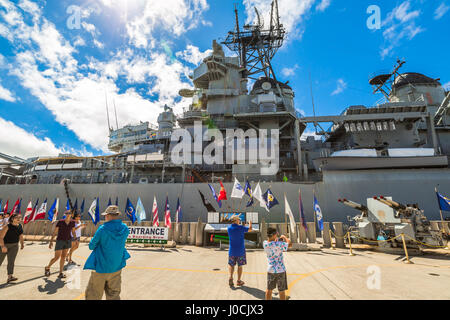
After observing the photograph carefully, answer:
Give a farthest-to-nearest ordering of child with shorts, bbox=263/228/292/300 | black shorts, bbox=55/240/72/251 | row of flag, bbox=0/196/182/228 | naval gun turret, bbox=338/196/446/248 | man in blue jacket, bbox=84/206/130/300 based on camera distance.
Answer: row of flag, bbox=0/196/182/228
naval gun turret, bbox=338/196/446/248
black shorts, bbox=55/240/72/251
child with shorts, bbox=263/228/292/300
man in blue jacket, bbox=84/206/130/300

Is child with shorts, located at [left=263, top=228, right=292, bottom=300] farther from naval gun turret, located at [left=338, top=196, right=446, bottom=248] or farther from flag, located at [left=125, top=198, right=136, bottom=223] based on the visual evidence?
flag, located at [left=125, top=198, right=136, bottom=223]

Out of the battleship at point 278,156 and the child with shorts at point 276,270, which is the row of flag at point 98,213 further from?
the child with shorts at point 276,270

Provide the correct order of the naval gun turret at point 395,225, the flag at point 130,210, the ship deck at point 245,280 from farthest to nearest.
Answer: the flag at point 130,210
the naval gun turret at point 395,225
the ship deck at point 245,280

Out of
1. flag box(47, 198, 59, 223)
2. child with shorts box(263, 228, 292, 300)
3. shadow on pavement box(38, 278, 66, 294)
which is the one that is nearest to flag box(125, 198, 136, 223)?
flag box(47, 198, 59, 223)

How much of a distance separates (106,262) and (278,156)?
18.9 m

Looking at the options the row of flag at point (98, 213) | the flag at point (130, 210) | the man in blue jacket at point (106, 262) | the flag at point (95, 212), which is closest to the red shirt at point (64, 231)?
the man in blue jacket at point (106, 262)

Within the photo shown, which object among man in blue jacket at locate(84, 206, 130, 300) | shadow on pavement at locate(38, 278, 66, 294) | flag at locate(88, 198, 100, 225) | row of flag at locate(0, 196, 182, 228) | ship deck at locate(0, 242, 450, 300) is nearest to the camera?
man in blue jacket at locate(84, 206, 130, 300)

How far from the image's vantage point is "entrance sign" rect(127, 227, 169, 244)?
9.63m

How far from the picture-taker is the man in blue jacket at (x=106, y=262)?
270 cm

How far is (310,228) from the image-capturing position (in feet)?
35.3

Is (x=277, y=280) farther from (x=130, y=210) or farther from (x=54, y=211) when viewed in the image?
(x=54, y=211)

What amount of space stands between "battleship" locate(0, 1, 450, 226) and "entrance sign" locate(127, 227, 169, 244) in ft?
24.7

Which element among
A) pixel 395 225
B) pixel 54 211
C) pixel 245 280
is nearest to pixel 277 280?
pixel 245 280

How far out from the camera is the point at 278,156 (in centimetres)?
2017
